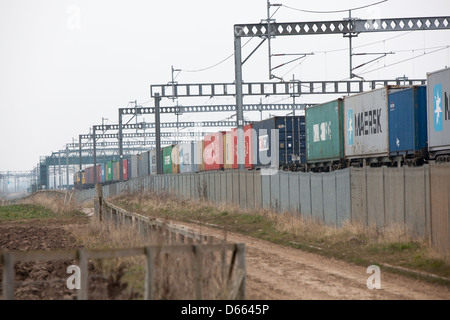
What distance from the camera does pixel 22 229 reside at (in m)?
28.6

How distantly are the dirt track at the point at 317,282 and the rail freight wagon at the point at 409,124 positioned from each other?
883 cm

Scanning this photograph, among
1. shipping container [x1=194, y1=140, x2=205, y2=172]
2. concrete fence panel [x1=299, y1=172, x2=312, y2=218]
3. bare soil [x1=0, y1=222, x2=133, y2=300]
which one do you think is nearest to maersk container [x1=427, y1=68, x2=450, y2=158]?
concrete fence panel [x1=299, y1=172, x2=312, y2=218]

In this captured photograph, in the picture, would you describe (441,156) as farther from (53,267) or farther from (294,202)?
(53,267)

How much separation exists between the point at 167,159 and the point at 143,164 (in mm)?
8917

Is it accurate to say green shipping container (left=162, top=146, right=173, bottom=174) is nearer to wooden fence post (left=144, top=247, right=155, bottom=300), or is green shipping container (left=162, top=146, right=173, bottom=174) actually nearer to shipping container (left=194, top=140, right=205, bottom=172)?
shipping container (left=194, top=140, right=205, bottom=172)

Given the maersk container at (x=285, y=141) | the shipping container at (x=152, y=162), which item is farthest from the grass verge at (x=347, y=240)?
the shipping container at (x=152, y=162)

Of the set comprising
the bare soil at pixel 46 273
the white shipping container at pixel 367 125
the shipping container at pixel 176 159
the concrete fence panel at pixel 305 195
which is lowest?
the bare soil at pixel 46 273

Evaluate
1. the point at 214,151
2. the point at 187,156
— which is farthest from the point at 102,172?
the point at 214,151

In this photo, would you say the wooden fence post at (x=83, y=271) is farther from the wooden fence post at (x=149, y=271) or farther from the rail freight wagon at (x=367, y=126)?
→ the rail freight wagon at (x=367, y=126)

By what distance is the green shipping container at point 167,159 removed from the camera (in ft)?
200

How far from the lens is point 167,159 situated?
204ft

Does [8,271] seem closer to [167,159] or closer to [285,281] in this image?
[285,281]
